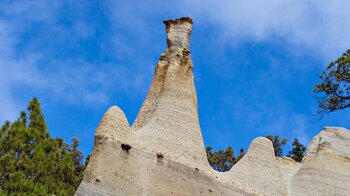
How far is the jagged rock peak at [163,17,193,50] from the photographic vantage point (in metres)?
17.5

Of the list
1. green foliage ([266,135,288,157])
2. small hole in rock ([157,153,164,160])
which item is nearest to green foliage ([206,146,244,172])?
green foliage ([266,135,288,157])

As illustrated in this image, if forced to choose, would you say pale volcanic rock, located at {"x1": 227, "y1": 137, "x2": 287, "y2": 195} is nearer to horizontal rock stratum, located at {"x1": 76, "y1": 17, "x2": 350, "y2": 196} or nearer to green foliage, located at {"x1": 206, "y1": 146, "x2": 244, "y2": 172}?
horizontal rock stratum, located at {"x1": 76, "y1": 17, "x2": 350, "y2": 196}

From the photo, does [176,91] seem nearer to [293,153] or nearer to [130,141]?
[130,141]

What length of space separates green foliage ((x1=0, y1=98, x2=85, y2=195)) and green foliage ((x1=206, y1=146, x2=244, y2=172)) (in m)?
11.9

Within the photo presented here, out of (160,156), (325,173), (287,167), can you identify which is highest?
(287,167)

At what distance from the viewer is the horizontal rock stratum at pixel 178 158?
13.7 meters

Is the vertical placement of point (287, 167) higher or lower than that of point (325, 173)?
higher

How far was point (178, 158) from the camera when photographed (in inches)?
581

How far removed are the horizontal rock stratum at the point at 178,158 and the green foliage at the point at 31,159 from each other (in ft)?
11.5

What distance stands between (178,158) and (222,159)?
16711mm

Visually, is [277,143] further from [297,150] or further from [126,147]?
[126,147]

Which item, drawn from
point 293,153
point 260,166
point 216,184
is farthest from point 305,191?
point 293,153

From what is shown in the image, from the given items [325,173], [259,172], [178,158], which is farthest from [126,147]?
[325,173]

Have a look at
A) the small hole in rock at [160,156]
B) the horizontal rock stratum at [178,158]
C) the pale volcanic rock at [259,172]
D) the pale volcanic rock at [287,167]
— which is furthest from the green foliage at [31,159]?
the pale volcanic rock at [287,167]
